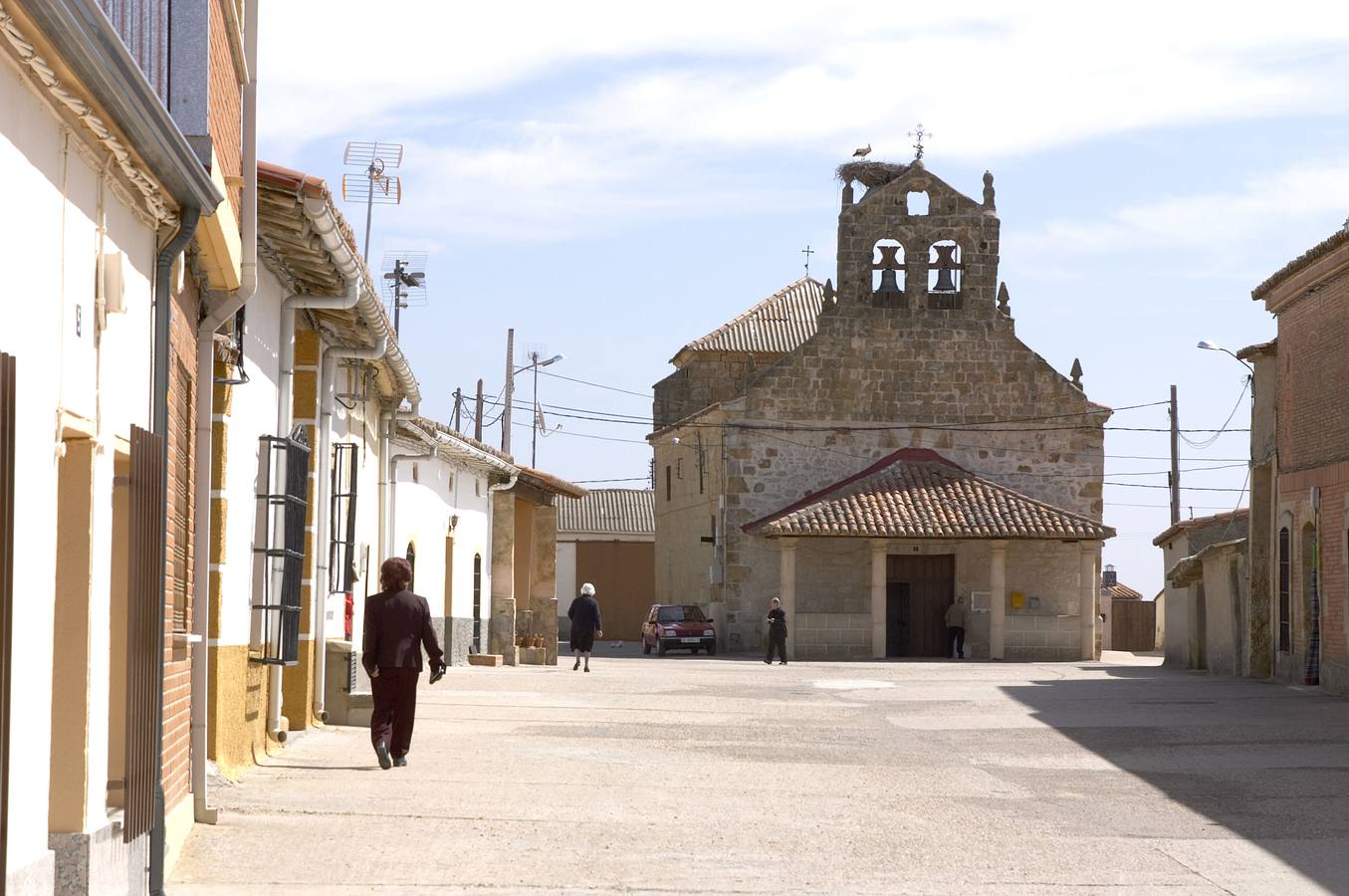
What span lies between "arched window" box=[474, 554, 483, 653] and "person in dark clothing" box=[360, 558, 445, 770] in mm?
20220

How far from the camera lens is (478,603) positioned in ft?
112

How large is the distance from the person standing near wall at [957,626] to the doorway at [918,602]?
670mm

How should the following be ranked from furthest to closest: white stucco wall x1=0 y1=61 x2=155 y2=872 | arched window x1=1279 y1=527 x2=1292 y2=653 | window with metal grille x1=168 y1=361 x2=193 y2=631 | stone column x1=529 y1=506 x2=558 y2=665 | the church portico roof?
the church portico roof < stone column x1=529 y1=506 x2=558 y2=665 < arched window x1=1279 y1=527 x2=1292 y2=653 < window with metal grille x1=168 y1=361 x2=193 y2=631 < white stucco wall x1=0 y1=61 x2=155 y2=872

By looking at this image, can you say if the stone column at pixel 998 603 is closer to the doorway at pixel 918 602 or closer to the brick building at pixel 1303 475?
the doorway at pixel 918 602

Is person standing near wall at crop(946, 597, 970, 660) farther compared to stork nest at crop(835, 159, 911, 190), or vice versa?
stork nest at crop(835, 159, 911, 190)

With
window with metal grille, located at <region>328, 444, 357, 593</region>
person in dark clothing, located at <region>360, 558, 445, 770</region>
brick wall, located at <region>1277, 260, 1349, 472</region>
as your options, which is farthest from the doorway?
person in dark clothing, located at <region>360, 558, 445, 770</region>

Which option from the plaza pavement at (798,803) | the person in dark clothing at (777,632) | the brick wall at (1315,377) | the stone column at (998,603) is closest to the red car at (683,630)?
the person in dark clothing at (777,632)

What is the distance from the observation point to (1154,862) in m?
9.67

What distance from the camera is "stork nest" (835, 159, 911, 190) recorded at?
52062 mm

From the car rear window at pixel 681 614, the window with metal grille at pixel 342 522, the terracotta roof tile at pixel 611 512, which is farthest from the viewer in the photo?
the terracotta roof tile at pixel 611 512

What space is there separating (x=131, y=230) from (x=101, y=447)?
1133mm

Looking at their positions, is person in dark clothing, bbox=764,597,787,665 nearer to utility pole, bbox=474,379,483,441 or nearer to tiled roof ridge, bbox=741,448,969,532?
tiled roof ridge, bbox=741,448,969,532

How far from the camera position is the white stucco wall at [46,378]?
573 centimetres

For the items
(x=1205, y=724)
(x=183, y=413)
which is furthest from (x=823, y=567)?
(x=183, y=413)
